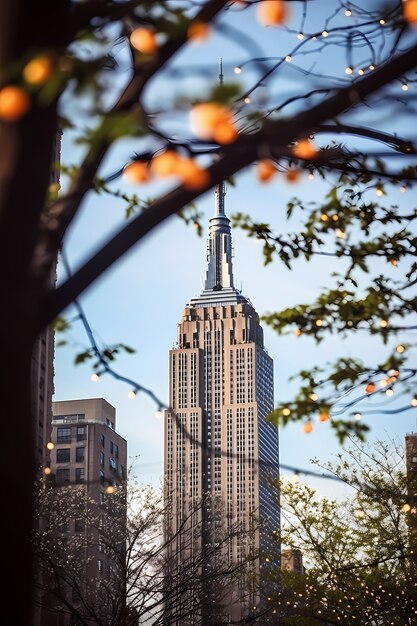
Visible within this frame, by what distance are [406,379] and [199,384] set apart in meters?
157

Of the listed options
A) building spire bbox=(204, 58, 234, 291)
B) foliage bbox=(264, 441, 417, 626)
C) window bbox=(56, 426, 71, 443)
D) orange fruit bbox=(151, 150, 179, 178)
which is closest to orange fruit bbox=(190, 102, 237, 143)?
orange fruit bbox=(151, 150, 179, 178)

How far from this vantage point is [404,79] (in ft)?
19.4

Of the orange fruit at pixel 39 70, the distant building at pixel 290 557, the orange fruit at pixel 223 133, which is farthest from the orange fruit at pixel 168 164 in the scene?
the distant building at pixel 290 557

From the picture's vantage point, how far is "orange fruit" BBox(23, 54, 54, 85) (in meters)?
2.41

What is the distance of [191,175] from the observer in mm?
2564

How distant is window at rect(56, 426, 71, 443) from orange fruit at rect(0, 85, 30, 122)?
3303 inches

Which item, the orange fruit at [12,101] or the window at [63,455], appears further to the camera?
the window at [63,455]

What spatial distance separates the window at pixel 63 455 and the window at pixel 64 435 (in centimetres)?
86

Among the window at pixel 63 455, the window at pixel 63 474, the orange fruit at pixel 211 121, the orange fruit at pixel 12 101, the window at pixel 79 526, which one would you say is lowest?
the orange fruit at pixel 211 121

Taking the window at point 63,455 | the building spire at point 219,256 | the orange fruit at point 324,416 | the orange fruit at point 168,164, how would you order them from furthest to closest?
the building spire at point 219,256, the window at point 63,455, the orange fruit at point 324,416, the orange fruit at point 168,164

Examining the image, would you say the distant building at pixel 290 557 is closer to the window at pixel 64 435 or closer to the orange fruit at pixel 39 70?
the orange fruit at pixel 39 70

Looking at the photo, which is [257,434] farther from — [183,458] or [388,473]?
[388,473]

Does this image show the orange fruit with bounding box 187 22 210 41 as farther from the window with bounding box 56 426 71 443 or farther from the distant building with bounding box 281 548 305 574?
the window with bounding box 56 426 71 443

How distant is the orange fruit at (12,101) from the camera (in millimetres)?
2467
